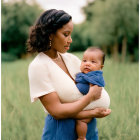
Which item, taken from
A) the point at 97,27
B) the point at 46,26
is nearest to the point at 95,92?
the point at 46,26

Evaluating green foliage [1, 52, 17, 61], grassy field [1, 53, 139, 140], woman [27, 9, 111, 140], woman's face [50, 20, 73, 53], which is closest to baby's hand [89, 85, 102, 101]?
woman [27, 9, 111, 140]

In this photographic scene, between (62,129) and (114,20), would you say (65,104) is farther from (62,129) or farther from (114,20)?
(114,20)

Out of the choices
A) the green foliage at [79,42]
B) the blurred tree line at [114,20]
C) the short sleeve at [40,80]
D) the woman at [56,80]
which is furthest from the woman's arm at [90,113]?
the green foliage at [79,42]

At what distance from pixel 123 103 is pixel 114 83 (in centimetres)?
85

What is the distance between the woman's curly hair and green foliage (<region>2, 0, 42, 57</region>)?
15128 mm

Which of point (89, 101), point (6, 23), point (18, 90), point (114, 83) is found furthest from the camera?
point (6, 23)

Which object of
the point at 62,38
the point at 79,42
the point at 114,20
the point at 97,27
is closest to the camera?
the point at 62,38

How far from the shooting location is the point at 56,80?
162 cm

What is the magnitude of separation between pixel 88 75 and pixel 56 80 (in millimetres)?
239

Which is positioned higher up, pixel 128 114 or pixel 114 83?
pixel 114 83

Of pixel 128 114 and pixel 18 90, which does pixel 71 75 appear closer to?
pixel 128 114

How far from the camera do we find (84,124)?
5.44 feet

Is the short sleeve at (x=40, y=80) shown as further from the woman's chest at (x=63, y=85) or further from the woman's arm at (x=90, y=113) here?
the woman's arm at (x=90, y=113)

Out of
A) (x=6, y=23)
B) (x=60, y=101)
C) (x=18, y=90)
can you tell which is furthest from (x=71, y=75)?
(x=6, y=23)
